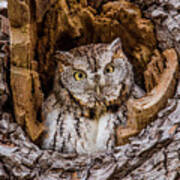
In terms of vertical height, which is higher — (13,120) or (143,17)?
(143,17)

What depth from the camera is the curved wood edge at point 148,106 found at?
4.98ft

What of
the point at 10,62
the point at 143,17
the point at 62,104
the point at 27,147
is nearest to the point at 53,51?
the point at 62,104

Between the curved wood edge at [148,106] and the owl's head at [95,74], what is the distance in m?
0.33

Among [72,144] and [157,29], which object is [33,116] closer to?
[72,144]

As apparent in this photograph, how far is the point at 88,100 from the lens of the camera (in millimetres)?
1882

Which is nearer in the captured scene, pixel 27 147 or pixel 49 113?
pixel 27 147

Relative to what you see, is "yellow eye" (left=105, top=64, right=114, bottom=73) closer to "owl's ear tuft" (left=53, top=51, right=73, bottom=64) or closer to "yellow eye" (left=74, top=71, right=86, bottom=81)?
"yellow eye" (left=74, top=71, right=86, bottom=81)

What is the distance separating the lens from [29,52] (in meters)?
1.50

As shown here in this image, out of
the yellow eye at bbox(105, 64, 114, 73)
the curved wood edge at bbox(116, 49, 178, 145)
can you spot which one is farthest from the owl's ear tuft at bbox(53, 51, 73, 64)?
the curved wood edge at bbox(116, 49, 178, 145)

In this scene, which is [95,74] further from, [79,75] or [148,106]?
[148,106]

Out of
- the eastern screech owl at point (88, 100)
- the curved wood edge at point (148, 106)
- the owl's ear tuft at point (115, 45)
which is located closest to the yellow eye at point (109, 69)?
the eastern screech owl at point (88, 100)

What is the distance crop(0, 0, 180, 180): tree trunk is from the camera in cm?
139

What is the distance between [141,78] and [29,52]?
1018 mm

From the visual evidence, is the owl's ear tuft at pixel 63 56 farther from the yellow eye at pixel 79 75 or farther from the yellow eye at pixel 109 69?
the yellow eye at pixel 109 69
